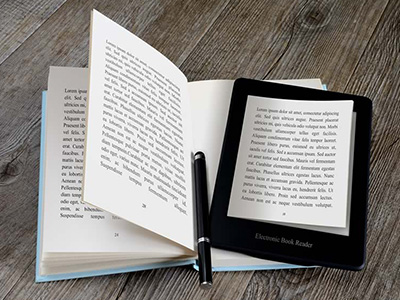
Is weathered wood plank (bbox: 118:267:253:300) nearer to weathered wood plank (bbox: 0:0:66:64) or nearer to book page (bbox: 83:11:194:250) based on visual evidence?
book page (bbox: 83:11:194:250)

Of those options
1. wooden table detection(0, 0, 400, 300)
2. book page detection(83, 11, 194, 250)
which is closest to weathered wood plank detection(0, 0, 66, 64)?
wooden table detection(0, 0, 400, 300)

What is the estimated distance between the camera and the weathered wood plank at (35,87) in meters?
0.79

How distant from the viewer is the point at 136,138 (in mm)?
770

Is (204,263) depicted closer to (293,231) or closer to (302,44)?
(293,231)

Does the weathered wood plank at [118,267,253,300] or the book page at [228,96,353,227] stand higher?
the book page at [228,96,353,227]

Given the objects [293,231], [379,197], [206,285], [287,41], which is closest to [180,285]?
[206,285]

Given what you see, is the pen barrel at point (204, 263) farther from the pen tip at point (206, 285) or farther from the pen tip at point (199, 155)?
the pen tip at point (199, 155)

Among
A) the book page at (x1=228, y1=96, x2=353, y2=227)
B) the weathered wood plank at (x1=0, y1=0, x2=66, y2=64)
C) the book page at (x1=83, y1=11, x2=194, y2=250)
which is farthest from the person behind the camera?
the weathered wood plank at (x1=0, y1=0, x2=66, y2=64)

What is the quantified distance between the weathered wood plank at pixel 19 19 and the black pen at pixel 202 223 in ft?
1.34

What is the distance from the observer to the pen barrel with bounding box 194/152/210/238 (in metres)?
0.79

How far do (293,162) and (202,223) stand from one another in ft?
0.54

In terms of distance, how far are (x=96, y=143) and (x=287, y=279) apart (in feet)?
1.06

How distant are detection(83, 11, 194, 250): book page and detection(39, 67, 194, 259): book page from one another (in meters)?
0.04

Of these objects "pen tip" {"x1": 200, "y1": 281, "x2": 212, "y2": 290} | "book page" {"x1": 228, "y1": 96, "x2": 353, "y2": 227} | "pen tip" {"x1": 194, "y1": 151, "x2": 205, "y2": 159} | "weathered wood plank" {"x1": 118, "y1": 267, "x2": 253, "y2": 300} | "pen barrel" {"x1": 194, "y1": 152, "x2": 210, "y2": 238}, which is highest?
"book page" {"x1": 228, "y1": 96, "x2": 353, "y2": 227}
